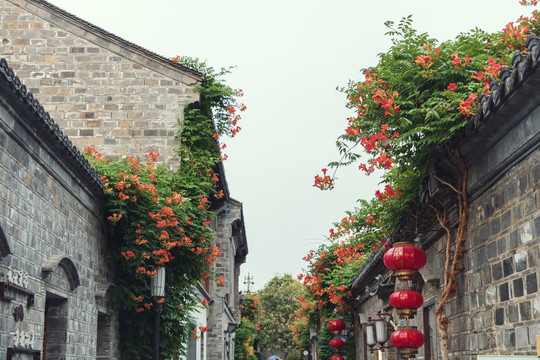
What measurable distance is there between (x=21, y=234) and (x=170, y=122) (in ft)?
25.0

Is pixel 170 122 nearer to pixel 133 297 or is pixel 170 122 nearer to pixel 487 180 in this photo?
pixel 133 297

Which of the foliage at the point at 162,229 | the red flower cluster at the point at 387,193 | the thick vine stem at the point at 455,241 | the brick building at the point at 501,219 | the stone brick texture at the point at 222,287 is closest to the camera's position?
the brick building at the point at 501,219

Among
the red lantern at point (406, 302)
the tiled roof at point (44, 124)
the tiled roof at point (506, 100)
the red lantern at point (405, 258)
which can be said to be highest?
the tiled roof at point (44, 124)

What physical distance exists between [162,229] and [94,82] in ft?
16.3

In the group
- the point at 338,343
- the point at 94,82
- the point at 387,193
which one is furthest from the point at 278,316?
the point at 387,193

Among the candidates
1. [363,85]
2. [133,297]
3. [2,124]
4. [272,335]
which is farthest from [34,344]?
[272,335]

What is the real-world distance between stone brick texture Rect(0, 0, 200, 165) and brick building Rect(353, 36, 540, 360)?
7.82 meters

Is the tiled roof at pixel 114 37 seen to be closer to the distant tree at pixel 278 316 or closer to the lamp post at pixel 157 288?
the lamp post at pixel 157 288

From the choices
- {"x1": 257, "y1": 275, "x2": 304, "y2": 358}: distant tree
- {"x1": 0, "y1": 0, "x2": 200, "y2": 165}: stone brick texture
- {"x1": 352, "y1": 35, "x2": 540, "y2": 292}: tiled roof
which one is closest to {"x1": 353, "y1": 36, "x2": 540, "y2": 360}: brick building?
{"x1": 352, "y1": 35, "x2": 540, "y2": 292}: tiled roof

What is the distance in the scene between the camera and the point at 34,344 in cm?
775

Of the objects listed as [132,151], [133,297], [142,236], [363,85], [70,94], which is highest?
[70,94]

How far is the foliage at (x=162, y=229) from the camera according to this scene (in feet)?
35.8

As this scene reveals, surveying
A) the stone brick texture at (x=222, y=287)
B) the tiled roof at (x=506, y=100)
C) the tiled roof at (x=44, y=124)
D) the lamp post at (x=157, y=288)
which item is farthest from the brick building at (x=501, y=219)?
the stone brick texture at (x=222, y=287)

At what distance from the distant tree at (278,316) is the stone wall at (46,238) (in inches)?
1934
